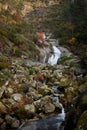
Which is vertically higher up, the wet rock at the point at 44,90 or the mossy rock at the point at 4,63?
the mossy rock at the point at 4,63

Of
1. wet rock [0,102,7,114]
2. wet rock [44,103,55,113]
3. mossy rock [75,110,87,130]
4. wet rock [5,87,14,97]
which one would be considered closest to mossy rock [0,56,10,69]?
wet rock [5,87,14,97]

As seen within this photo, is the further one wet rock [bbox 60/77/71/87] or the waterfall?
the waterfall

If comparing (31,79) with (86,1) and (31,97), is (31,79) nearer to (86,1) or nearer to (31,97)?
(31,97)

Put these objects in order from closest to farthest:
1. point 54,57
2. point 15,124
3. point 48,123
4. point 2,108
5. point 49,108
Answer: point 15,124 → point 48,123 → point 2,108 → point 49,108 → point 54,57

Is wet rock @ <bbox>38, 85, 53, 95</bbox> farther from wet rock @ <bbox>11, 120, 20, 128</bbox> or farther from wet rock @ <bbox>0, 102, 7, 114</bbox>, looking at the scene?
wet rock @ <bbox>11, 120, 20, 128</bbox>

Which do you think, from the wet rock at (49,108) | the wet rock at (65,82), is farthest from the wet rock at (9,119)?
the wet rock at (65,82)

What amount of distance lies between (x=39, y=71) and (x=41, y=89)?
6.67 m

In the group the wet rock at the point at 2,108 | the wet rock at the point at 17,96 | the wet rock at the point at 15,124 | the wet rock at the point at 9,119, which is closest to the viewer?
the wet rock at the point at 15,124

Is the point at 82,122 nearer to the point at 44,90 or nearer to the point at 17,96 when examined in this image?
the point at 17,96

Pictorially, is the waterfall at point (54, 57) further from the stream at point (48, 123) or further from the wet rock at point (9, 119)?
the wet rock at point (9, 119)

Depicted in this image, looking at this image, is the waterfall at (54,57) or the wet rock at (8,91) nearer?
the wet rock at (8,91)

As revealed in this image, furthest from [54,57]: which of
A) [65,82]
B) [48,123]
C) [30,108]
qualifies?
[48,123]

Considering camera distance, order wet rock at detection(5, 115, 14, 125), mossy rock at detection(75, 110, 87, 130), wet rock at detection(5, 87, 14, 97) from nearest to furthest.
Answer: mossy rock at detection(75, 110, 87, 130) < wet rock at detection(5, 115, 14, 125) < wet rock at detection(5, 87, 14, 97)

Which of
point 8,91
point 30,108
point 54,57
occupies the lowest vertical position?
point 54,57
